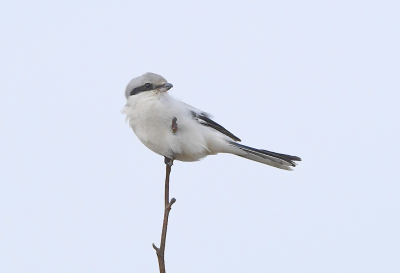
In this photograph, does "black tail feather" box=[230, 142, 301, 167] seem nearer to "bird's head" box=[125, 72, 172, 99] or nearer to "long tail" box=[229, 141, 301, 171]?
"long tail" box=[229, 141, 301, 171]

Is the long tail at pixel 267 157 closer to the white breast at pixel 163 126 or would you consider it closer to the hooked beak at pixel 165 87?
the white breast at pixel 163 126

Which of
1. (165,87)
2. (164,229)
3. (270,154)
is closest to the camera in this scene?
(164,229)

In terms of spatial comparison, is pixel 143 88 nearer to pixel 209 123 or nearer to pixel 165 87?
pixel 165 87

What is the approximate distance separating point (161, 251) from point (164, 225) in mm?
142

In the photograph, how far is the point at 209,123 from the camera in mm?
4871

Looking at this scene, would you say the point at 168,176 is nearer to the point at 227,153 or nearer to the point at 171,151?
the point at 171,151

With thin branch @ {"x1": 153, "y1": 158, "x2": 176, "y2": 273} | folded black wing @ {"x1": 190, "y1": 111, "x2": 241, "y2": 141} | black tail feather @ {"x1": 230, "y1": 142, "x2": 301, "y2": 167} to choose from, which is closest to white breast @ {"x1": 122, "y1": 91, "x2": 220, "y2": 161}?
folded black wing @ {"x1": 190, "y1": 111, "x2": 241, "y2": 141}

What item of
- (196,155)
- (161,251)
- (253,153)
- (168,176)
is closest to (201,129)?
(196,155)

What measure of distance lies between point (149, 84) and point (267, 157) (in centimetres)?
133

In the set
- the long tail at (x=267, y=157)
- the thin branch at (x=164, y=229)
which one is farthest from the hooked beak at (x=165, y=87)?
the thin branch at (x=164, y=229)

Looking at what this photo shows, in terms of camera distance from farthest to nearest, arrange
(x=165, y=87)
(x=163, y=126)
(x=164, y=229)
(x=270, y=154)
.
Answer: (x=270, y=154) → (x=165, y=87) → (x=163, y=126) → (x=164, y=229)

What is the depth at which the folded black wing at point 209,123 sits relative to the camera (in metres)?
4.74

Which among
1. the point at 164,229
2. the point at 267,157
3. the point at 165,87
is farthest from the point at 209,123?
the point at 164,229

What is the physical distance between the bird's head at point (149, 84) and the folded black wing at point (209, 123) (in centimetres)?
48
